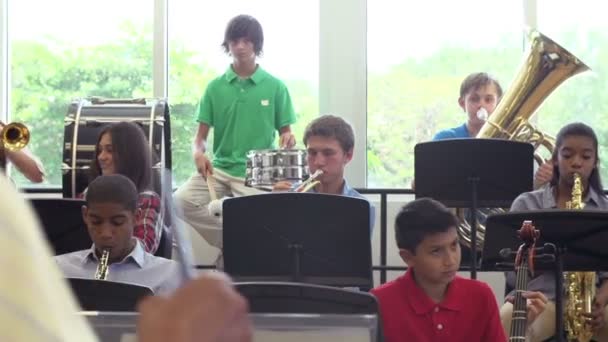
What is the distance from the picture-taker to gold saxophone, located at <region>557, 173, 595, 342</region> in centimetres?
407

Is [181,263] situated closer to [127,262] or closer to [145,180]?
[127,262]

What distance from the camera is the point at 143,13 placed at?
6.30 meters

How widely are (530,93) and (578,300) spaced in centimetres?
122

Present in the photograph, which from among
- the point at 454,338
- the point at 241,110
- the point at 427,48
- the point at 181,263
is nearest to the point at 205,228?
the point at 241,110

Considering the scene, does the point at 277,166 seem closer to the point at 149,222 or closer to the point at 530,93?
the point at 149,222

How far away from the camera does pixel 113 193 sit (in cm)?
359

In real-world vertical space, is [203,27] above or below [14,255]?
above

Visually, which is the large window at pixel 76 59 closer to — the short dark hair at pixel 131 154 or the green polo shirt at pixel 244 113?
the green polo shirt at pixel 244 113

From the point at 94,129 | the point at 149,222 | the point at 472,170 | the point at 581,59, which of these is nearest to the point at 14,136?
the point at 94,129

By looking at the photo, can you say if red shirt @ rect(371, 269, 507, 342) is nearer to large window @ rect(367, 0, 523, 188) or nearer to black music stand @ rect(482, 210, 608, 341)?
black music stand @ rect(482, 210, 608, 341)

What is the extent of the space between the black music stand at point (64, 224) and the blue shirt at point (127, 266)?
0.41 feet

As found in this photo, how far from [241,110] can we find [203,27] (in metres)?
0.85

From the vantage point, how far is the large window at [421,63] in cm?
607

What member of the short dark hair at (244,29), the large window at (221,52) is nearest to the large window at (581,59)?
the large window at (221,52)
